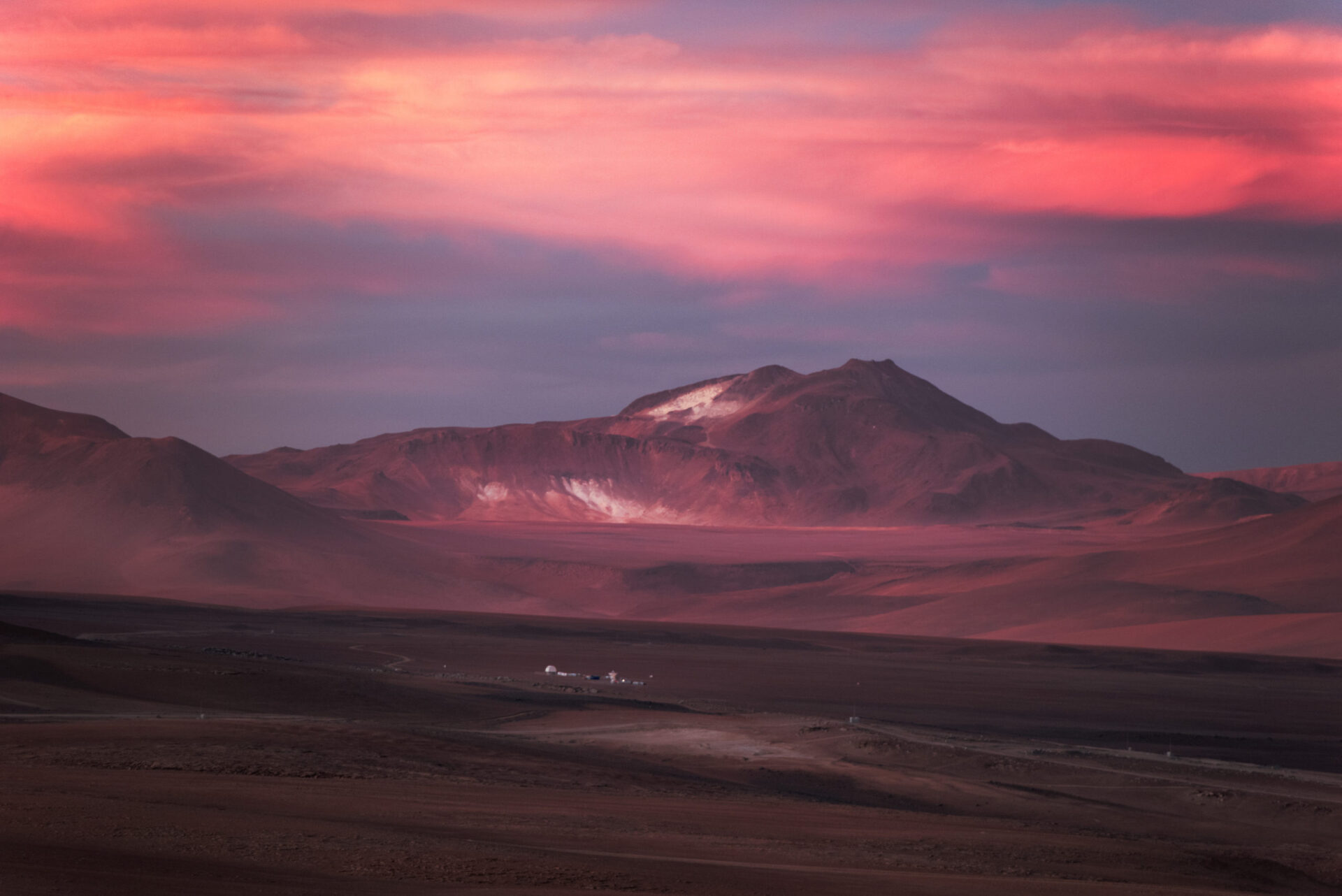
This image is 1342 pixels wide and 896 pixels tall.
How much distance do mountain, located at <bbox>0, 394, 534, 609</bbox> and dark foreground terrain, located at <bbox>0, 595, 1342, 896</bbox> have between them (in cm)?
7298

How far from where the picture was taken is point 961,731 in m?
39.9

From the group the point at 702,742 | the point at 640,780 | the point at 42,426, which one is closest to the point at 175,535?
the point at 42,426

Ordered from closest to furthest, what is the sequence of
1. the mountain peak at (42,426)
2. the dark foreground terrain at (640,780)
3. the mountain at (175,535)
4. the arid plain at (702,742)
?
the dark foreground terrain at (640,780) < the arid plain at (702,742) < the mountain at (175,535) < the mountain peak at (42,426)

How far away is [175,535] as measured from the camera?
138m

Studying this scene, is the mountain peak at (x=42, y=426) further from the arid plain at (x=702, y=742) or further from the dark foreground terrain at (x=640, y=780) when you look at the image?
the dark foreground terrain at (x=640, y=780)

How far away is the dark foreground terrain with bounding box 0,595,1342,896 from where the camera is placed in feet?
44.1

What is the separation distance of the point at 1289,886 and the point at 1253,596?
8694cm

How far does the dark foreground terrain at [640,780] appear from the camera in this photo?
13430 mm

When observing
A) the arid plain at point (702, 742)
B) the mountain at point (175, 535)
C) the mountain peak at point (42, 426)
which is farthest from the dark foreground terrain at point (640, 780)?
the mountain peak at point (42, 426)

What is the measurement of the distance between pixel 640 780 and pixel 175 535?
122 metres

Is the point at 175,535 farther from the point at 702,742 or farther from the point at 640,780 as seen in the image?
the point at 640,780

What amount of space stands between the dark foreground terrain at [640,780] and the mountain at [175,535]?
73.0 metres

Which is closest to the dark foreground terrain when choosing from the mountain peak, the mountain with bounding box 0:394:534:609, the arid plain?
the arid plain

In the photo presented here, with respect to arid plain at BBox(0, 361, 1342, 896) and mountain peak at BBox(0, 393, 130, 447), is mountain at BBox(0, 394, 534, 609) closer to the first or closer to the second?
mountain peak at BBox(0, 393, 130, 447)
